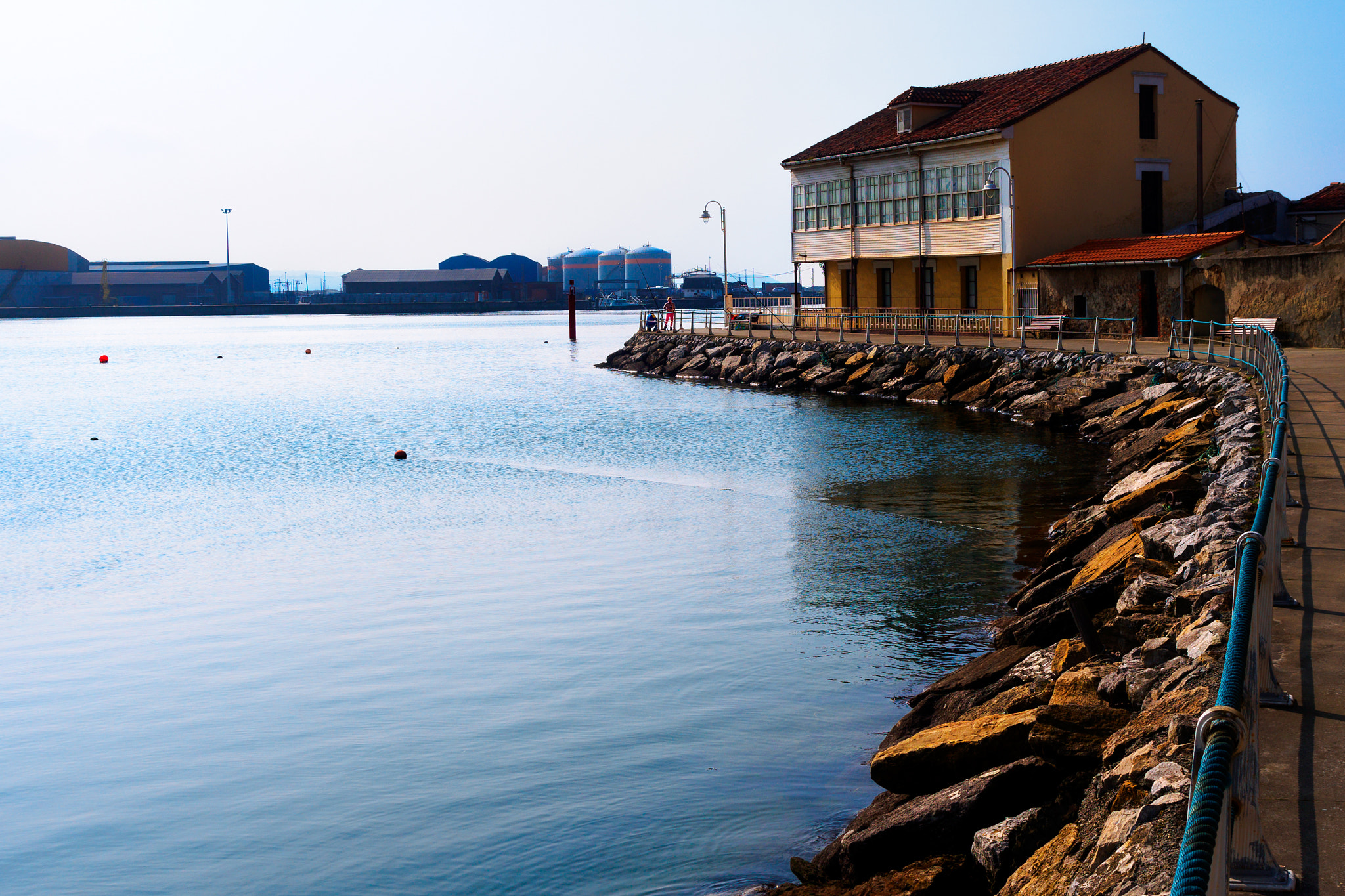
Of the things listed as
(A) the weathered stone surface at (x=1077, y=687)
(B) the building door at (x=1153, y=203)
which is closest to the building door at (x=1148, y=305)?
(B) the building door at (x=1153, y=203)

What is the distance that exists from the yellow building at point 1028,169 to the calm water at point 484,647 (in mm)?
12124

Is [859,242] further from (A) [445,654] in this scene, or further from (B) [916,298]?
(A) [445,654]

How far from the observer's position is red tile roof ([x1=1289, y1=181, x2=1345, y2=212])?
39.0 m

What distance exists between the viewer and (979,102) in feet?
147

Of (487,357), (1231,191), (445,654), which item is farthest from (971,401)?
(487,357)

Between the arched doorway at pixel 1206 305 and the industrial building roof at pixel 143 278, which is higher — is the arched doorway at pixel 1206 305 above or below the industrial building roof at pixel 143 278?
below

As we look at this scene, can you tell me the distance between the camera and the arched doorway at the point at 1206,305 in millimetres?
34312

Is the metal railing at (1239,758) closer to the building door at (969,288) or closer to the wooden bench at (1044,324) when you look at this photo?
the wooden bench at (1044,324)

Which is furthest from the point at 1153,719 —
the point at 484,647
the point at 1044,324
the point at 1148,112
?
the point at 1148,112

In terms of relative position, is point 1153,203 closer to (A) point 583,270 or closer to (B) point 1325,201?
(B) point 1325,201

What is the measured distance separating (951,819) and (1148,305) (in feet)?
104

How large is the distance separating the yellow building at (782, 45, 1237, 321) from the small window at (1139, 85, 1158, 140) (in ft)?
0.16

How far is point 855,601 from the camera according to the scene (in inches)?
596

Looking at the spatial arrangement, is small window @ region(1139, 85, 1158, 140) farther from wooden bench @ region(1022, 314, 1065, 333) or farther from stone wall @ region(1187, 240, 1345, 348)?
stone wall @ region(1187, 240, 1345, 348)
